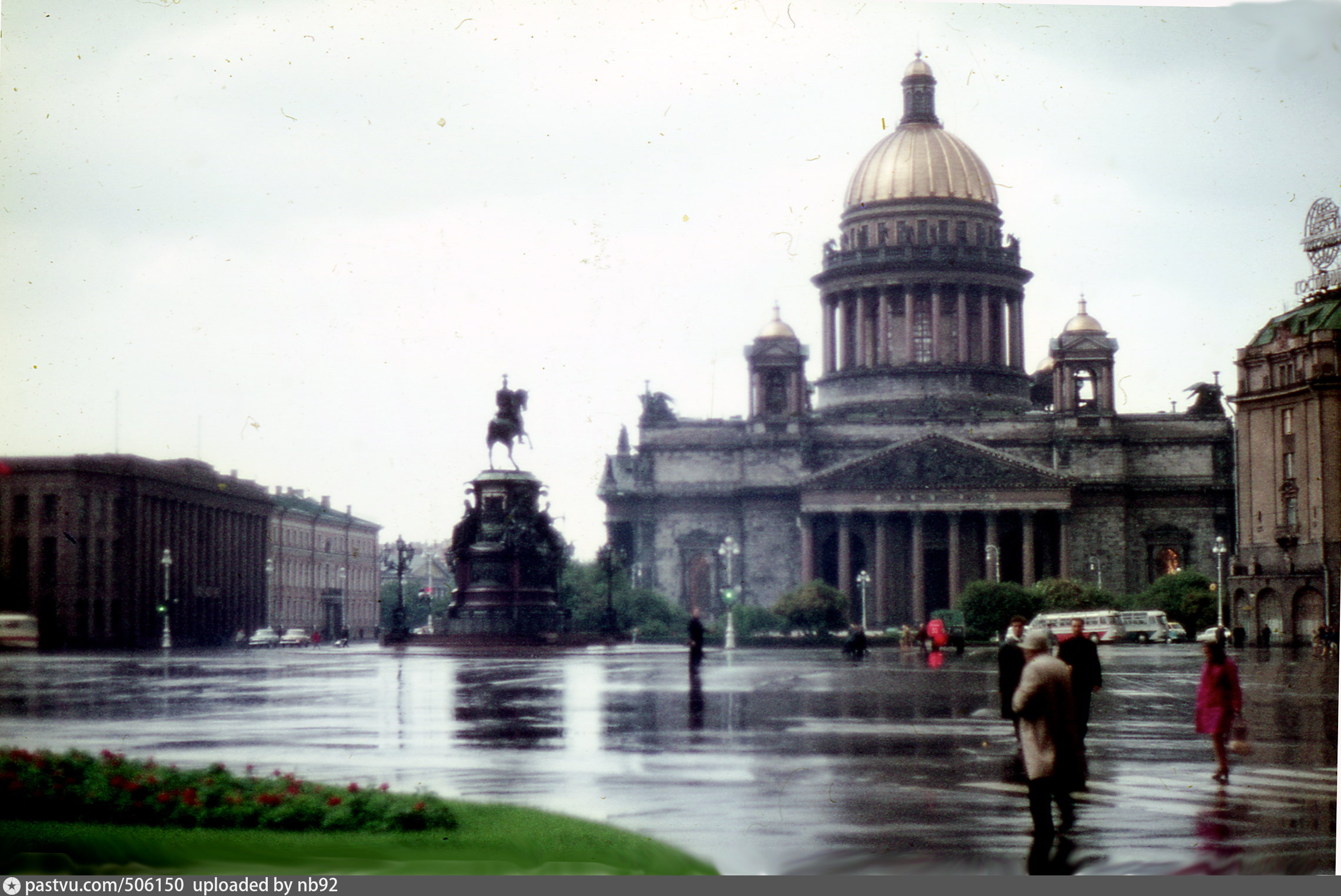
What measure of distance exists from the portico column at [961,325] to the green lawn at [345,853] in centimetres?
9162

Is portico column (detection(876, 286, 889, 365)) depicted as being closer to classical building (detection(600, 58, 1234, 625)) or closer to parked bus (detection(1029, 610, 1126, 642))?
classical building (detection(600, 58, 1234, 625))

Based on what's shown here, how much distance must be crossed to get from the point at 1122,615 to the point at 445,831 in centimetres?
6441

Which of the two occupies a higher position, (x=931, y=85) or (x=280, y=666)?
(x=931, y=85)

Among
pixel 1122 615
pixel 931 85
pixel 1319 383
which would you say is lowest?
pixel 1122 615

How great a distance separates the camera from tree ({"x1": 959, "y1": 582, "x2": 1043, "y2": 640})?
71.8 meters

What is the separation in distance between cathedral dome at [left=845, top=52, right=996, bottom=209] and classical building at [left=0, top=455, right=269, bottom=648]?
254 ft

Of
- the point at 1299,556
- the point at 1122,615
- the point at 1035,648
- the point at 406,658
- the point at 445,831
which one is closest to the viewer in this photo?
the point at 445,831

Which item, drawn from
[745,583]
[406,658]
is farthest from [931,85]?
[745,583]

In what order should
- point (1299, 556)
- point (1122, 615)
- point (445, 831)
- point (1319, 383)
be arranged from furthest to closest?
point (1122, 615), point (1299, 556), point (1319, 383), point (445, 831)

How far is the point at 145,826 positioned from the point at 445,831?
2680 mm

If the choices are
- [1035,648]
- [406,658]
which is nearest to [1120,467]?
[406,658]

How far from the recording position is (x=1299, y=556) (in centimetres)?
3134

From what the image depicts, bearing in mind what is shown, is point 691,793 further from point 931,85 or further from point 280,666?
point 280,666

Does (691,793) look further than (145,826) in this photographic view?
Yes
